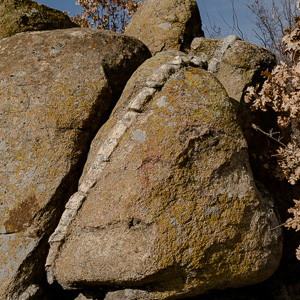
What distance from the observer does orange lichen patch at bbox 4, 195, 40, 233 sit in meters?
2.92

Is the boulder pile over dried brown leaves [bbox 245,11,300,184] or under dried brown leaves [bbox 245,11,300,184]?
under

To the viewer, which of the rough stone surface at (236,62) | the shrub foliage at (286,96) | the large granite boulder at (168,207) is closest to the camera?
the large granite boulder at (168,207)

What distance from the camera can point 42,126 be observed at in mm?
3090

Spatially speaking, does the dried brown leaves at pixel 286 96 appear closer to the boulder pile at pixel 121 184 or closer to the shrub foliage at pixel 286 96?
the shrub foliage at pixel 286 96

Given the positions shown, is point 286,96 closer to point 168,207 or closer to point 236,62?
point 236,62

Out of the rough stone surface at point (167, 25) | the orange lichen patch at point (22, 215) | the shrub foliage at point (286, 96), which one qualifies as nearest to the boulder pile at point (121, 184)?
the orange lichen patch at point (22, 215)

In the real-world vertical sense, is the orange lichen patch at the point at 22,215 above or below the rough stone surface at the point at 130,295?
above

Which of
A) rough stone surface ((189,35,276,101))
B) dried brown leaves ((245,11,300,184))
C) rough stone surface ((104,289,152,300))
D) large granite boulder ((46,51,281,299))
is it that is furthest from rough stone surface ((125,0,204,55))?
rough stone surface ((104,289,152,300))

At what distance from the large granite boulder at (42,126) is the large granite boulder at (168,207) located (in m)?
0.18

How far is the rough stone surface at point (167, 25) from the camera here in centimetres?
453

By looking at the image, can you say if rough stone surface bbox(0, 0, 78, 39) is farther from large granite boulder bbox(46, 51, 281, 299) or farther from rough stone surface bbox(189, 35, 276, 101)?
rough stone surface bbox(189, 35, 276, 101)

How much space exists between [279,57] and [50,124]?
10.6m

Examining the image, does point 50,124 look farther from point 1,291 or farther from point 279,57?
point 279,57

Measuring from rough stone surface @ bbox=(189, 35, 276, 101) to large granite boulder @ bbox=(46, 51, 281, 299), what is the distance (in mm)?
1157
